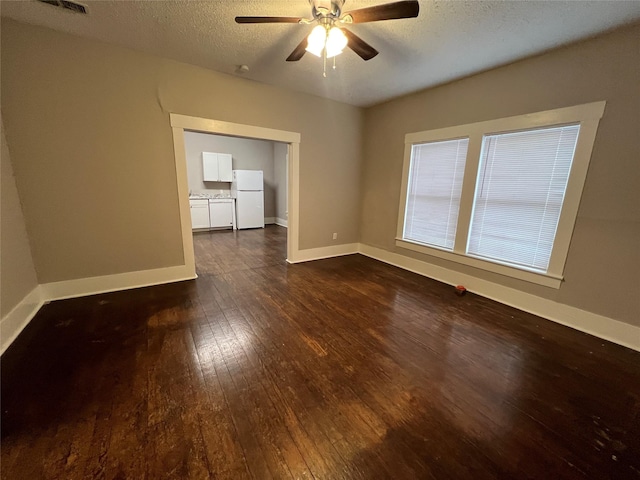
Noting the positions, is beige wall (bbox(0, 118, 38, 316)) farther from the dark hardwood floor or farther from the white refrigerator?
the white refrigerator

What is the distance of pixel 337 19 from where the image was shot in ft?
6.00

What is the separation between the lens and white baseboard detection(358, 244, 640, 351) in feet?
7.37

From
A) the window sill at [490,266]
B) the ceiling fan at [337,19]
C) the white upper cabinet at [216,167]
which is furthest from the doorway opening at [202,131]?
the white upper cabinet at [216,167]

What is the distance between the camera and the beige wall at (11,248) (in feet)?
6.86

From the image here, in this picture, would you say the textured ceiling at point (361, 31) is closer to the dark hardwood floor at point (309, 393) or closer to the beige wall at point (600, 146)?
the beige wall at point (600, 146)

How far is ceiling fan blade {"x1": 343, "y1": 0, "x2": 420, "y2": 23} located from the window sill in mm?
2733

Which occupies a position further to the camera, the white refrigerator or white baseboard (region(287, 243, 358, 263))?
the white refrigerator

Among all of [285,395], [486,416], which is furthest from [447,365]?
[285,395]

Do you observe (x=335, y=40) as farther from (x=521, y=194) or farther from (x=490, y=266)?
(x=490, y=266)

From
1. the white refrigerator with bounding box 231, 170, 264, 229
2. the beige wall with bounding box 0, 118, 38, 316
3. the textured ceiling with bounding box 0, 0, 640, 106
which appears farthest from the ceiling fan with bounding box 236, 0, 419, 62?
the white refrigerator with bounding box 231, 170, 264, 229

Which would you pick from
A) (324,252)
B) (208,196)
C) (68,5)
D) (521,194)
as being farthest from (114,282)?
(521,194)

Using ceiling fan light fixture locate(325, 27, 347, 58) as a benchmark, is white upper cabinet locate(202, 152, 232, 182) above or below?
below

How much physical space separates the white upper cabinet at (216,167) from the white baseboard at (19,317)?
4736 mm

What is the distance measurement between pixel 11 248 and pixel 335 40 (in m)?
3.32
